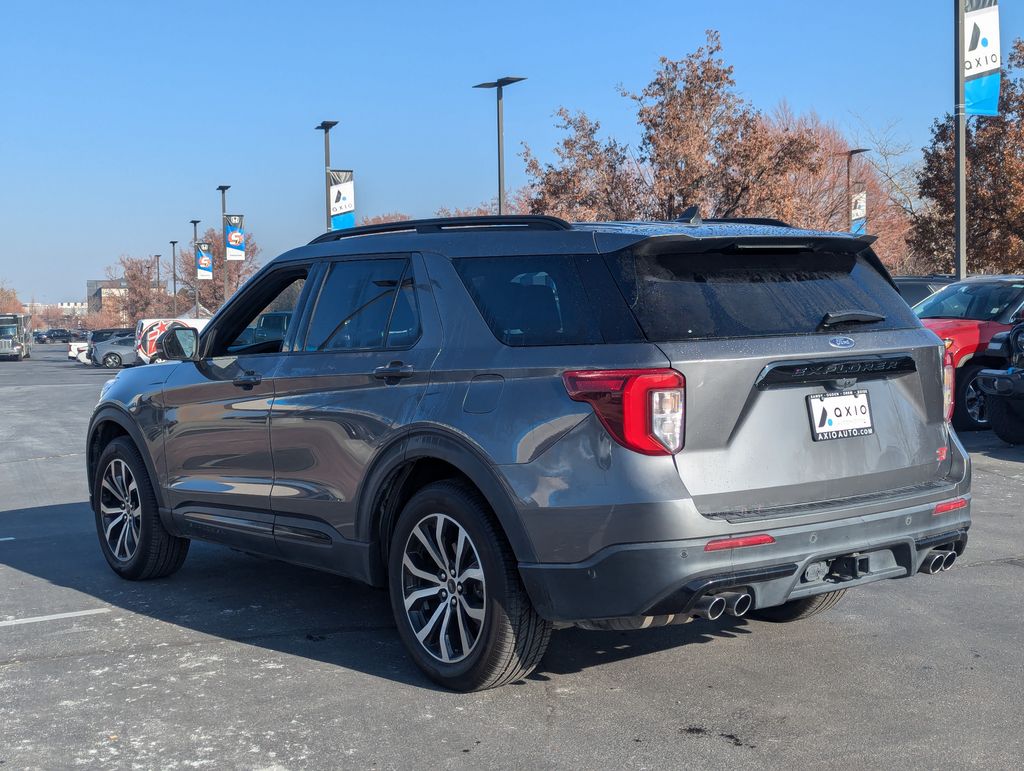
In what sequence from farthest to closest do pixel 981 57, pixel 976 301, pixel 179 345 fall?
pixel 981 57 → pixel 976 301 → pixel 179 345

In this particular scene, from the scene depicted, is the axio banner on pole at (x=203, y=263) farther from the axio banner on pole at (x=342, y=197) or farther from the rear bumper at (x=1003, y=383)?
the rear bumper at (x=1003, y=383)

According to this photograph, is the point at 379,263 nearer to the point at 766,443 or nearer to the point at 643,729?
the point at 766,443

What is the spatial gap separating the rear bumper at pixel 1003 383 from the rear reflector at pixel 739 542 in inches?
311

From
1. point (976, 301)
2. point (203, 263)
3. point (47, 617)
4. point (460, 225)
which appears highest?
point (203, 263)

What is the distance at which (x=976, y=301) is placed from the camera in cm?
1412

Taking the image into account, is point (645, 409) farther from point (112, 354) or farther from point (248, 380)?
point (112, 354)

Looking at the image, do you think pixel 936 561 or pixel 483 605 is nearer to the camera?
pixel 483 605

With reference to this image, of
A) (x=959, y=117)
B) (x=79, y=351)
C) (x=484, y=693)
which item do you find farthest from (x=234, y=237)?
(x=484, y=693)

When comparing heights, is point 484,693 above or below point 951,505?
below

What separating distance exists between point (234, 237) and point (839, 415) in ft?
127

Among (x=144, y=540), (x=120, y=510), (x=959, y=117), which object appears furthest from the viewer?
(x=959, y=117)

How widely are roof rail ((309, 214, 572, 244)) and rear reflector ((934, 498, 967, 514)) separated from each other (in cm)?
182

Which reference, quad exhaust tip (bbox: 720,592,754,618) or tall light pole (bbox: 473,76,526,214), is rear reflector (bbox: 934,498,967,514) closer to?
quad exhaust tip (bbox: 720,592,754,618)

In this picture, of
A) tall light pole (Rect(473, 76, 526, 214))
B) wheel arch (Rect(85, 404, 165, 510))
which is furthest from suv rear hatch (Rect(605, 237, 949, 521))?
tall light pole (Rect(473, 76, 526, 214))
